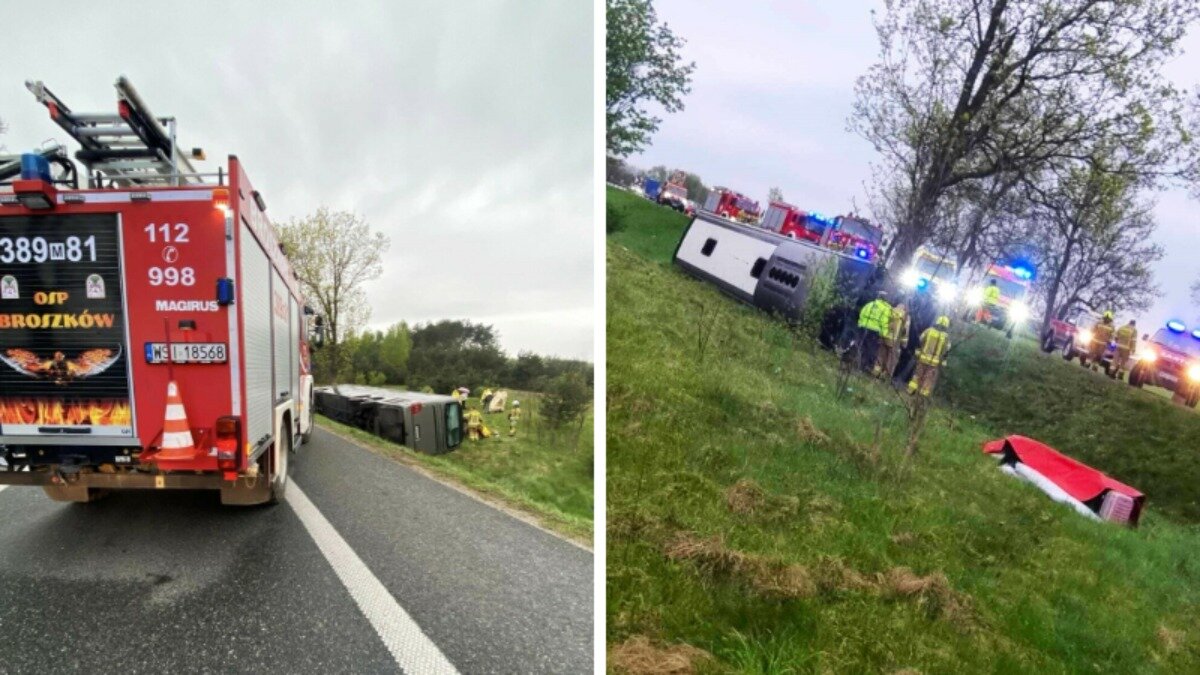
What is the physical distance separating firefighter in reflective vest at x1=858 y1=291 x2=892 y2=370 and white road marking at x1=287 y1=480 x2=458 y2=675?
8.53 ft

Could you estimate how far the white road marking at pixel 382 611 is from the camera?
7.76 feet

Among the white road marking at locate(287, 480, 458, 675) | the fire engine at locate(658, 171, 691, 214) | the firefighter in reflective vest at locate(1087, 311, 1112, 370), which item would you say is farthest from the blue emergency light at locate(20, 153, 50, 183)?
the firefighter in reflective vest at locate(1087, 311, 1112, 370)

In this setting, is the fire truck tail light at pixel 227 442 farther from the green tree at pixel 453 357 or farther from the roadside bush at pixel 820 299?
the green tree at pixel 453 357

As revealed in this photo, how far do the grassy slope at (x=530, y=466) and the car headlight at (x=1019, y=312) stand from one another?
2.10m

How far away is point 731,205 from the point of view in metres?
4.24

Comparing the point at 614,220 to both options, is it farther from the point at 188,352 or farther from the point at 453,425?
the point at 453,425

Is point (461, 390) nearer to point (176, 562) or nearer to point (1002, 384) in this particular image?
point (176, 562)

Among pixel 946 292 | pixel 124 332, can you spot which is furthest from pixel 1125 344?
pixel 124 332

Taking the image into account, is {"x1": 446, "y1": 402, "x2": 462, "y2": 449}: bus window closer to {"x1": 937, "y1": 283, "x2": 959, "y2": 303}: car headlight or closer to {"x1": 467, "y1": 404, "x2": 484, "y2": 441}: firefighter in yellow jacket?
{"x1": 467, "y1": 404, "x2": 484, "y2": 441}: firefighter in yellow jacket

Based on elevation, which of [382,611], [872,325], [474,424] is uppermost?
[872,325]

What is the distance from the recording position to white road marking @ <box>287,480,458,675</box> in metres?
2.37

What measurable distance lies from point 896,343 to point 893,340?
0.14 ft

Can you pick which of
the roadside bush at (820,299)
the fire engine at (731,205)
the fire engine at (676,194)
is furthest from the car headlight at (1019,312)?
the fire engine at (676,194)

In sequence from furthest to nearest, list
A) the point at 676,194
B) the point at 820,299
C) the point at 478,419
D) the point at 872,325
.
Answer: the point at 478,419
the point at 676,194
the point at 820,299
the point at 872,325
